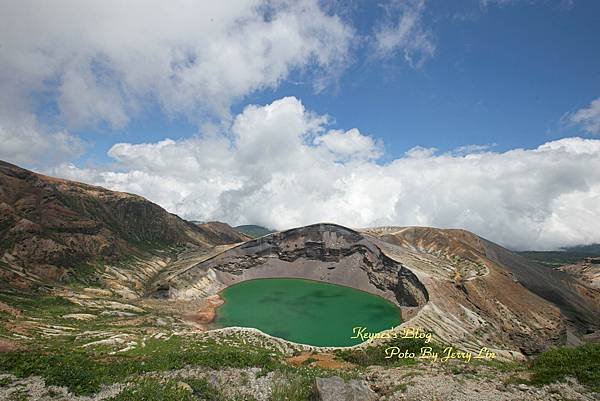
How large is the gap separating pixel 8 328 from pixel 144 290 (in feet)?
225

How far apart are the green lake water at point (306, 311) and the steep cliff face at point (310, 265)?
530 cm

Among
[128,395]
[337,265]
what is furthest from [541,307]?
[128,395]

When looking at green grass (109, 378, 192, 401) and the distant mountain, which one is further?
the distant mountain

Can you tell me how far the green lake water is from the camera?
235ft

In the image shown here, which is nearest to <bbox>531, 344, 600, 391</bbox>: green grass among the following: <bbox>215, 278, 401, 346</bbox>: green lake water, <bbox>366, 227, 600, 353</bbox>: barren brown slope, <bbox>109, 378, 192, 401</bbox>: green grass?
<bbox>109, 378, 192, 401</bbox>: green grass

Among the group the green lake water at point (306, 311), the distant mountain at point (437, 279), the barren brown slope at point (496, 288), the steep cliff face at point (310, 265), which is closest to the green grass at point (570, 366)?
the green lake water at point (306, 311)

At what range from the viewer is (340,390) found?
17938 millimetres

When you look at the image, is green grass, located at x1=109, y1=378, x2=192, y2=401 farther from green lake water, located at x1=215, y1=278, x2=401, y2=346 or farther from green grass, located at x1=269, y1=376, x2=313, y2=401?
green lake water, located at x1=215, y1=278, x2=401, y2=346

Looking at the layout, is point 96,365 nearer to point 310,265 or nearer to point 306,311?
point 306,311

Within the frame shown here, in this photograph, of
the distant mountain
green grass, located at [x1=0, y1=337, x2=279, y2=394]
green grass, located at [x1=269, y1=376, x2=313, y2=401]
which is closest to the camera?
green grass, located at [x1=269, y1=376, x2=313, y2=401]

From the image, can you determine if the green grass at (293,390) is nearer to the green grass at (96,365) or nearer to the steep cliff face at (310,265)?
the green grass at (96,365)

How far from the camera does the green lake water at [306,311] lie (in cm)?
7162

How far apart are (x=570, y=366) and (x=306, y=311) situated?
7744cm

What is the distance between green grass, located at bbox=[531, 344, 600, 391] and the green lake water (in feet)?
150
